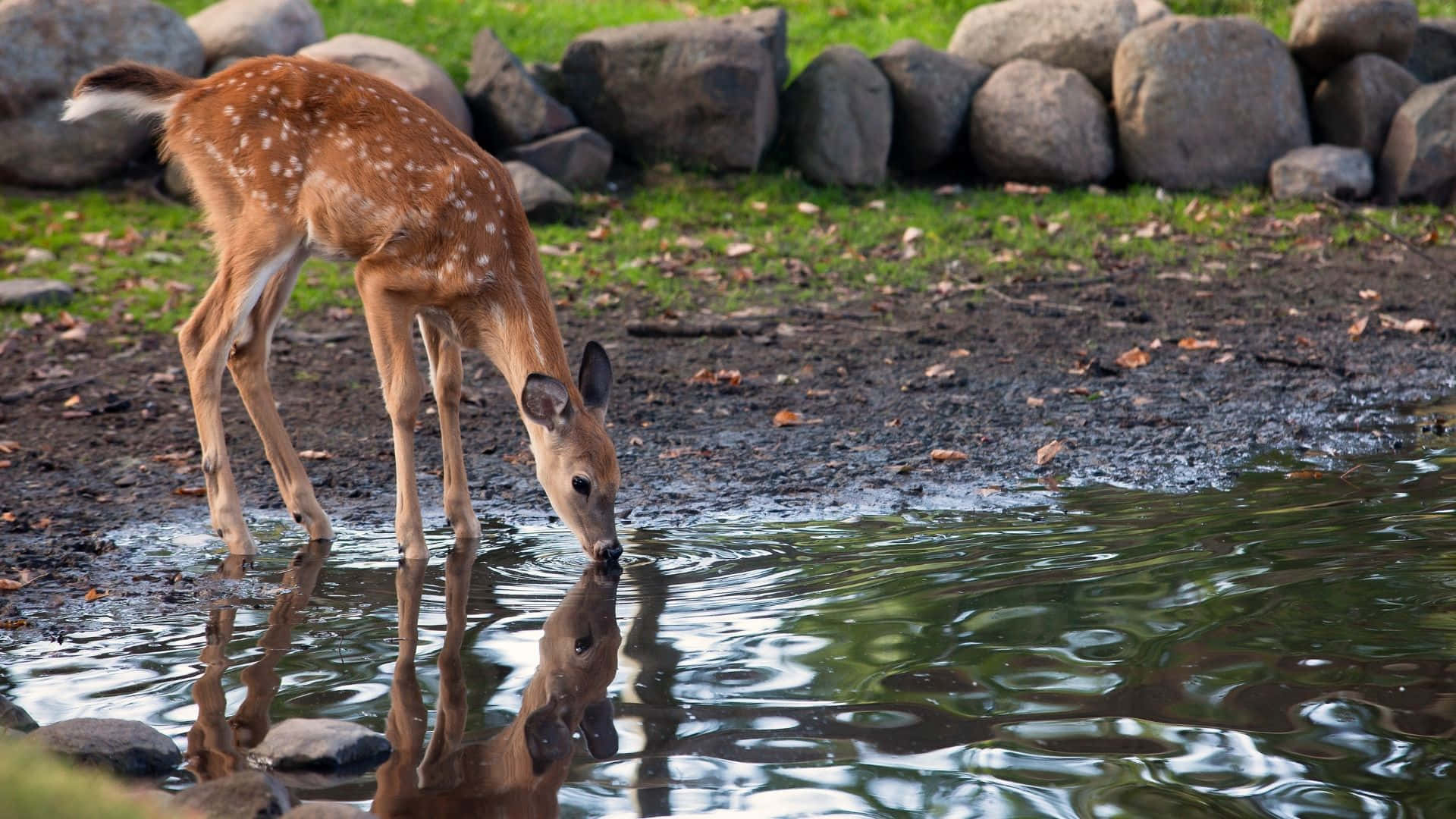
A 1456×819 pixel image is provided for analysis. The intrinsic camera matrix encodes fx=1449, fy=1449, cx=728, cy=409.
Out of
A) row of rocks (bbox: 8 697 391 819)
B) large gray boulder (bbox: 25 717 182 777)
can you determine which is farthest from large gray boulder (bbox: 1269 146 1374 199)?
large gray boulder (bbox: 25 717 182 777)

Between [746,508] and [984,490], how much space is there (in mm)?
997

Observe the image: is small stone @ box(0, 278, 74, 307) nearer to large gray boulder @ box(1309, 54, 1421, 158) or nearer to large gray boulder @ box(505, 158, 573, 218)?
large gray boulder @ box(505, 158, 573, 218)

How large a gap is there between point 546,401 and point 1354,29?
33.1ft

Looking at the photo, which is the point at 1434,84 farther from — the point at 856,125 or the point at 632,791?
the point at 632,791

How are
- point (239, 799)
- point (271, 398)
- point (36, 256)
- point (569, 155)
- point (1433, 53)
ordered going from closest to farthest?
point (239, 799), point (271, 398), point (36, 256), point (569, 155), point (1433, 53)

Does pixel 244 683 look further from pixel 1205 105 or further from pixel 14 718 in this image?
pixel 1205 105

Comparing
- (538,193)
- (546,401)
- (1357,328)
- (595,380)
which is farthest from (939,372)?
(538,193)

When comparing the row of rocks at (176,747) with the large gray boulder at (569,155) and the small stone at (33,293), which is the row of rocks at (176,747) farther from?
the large gray boulder at (569,155)

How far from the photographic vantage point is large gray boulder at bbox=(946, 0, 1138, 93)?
12.9m

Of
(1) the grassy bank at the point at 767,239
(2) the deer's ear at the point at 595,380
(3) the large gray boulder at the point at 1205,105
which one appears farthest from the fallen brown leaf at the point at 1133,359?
(3) the large gray boulder at the point at 1205,105

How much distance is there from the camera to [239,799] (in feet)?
9.94

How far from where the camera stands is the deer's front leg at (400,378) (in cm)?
552

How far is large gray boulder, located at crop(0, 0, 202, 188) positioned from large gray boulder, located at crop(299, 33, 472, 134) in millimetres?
1159

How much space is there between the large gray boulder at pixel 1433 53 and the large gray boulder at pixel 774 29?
5.85m
